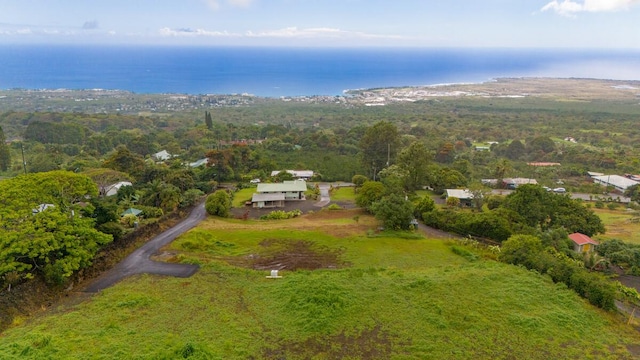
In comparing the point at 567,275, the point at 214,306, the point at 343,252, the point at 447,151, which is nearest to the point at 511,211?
the point at 567,275

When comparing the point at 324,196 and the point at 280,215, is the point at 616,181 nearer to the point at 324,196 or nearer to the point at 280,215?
the point at 324,196

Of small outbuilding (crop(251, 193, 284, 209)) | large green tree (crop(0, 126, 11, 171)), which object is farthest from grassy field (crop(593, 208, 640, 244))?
large green tree (crop(0, 126, 11, 171))

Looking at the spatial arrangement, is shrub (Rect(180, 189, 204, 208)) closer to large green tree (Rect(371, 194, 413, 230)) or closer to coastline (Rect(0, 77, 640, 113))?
large green tree (Rect(371, 194, 413, 230))

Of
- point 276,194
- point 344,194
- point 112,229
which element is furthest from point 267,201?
point 112,229

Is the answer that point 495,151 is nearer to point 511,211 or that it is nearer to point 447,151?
point 447,151

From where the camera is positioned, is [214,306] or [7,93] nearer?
[214,306]

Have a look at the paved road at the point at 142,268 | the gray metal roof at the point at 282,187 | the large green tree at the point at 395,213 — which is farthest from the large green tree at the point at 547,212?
the paved road at the point at 142,268
